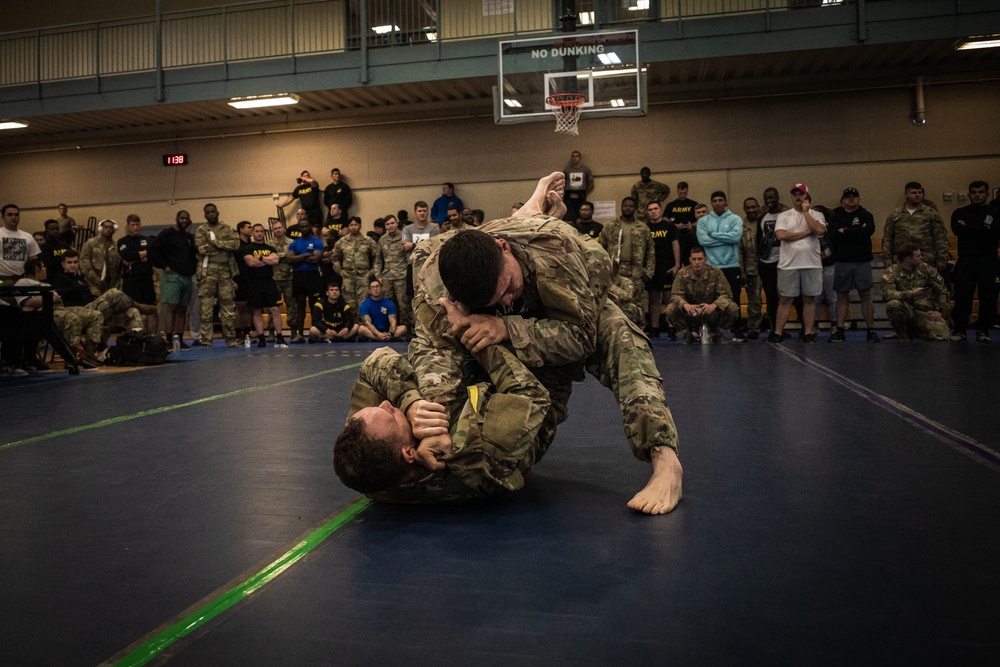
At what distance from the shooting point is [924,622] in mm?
1479

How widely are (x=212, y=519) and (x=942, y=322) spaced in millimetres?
8194

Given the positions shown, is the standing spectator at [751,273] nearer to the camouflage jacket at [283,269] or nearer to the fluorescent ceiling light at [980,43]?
the fluorescent ceiling light at [980,43]

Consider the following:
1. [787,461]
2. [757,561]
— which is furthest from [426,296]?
[787,461]

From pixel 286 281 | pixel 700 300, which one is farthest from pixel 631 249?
pixel 286 281

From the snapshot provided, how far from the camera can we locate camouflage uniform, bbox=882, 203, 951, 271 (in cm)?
877

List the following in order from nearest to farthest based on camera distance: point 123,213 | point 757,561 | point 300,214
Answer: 1. point 757,561
2. point 300,214
3. point 123,213

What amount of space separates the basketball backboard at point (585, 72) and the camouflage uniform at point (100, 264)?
5432 mm

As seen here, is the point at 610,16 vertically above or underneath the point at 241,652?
above

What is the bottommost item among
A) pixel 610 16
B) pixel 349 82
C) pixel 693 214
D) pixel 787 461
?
pixel 787 461

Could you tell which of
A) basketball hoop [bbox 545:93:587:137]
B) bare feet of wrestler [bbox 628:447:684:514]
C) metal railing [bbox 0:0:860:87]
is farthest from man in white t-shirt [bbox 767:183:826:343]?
bare feet of wrestler [bbox 628:447:684:514]

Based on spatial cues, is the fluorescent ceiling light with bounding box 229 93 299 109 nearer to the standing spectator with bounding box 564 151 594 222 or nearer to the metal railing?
the metal railing

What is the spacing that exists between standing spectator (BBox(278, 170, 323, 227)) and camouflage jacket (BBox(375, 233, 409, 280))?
2.88 m

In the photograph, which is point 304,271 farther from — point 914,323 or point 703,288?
point 914,323

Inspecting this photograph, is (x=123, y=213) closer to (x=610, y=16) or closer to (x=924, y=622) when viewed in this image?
(x=610, y=16)
